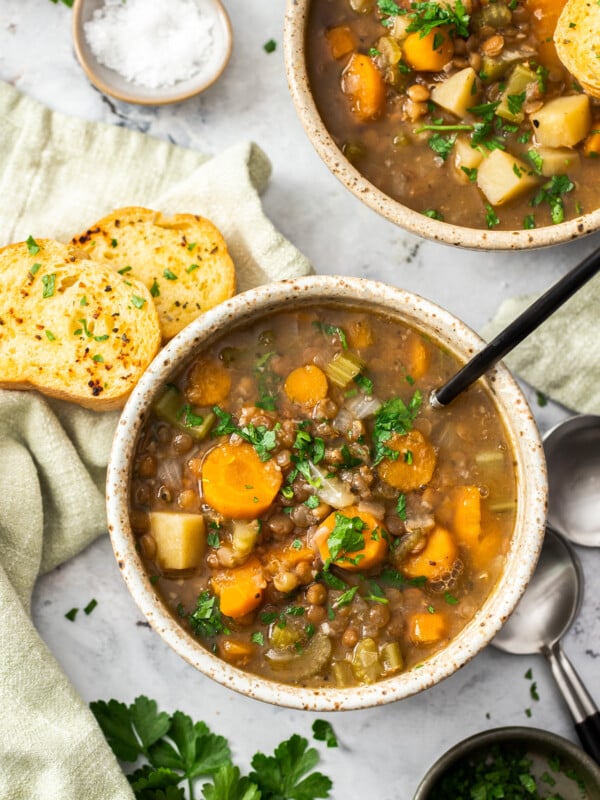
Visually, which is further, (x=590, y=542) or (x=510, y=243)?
(x=590, y=542)

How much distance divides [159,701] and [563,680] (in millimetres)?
1417

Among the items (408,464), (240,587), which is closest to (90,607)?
(240,587)

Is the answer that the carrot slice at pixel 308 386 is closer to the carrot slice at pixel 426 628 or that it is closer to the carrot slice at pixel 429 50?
the carrot slice at pixel 426 628

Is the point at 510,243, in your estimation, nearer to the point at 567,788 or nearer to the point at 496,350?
the point at 496,350

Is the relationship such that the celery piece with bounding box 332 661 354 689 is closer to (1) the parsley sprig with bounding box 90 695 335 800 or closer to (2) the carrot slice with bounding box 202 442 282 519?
(2) the carrot slice with bounding box 202 442 282 519

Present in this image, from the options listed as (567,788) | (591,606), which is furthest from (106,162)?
(567,788)

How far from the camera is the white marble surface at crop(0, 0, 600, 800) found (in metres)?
3.45

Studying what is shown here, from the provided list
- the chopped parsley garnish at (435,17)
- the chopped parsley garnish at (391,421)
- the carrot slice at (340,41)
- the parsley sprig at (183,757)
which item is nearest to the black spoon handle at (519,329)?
the chopped parsley garnish at (391,421)

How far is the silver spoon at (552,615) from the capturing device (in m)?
3.39

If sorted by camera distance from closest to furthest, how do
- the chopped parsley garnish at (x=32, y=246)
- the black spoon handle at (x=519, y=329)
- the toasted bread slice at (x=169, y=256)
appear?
the black spoon handle at (x=519, y=329), the chopped parsley garnish at (x=32, y=246), the toasted bread slice at (x=169, y=256)

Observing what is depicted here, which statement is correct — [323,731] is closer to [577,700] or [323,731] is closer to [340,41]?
[577,700]

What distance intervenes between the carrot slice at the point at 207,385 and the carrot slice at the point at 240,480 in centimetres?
16

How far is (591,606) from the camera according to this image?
138 inches

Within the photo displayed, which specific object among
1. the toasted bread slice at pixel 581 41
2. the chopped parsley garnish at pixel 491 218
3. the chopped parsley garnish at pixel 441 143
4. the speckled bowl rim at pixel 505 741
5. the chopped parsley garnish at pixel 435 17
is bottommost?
the speckled bowl rim at pixel 505 741
